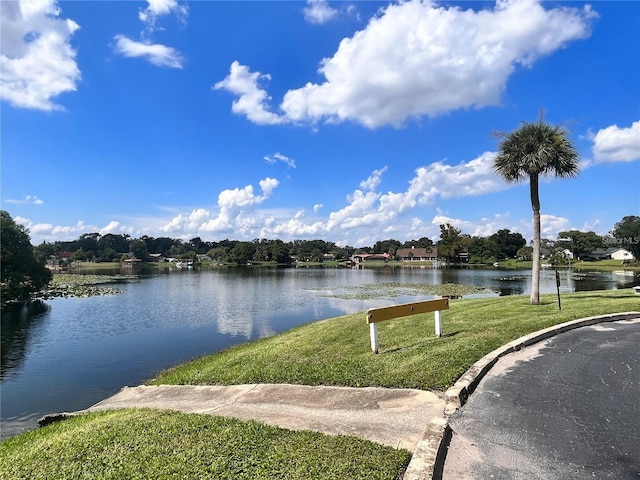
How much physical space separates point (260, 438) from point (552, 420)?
3740 millimetres

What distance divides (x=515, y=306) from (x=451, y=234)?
125131 millimetres

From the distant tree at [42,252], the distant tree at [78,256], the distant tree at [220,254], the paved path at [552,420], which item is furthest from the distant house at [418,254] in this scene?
the paved path at [552,420]

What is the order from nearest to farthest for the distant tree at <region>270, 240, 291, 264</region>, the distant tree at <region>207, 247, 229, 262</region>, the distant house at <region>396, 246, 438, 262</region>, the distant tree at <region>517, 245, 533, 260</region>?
the distant tree at <region>517, 245, 533, 260</region>
the distant tree at <region>270, 240, 291, 264</region>
the distant house at <region>396, 246, 438, 262</region>
the distant tree at <region>207, 247, 229, 262</region>

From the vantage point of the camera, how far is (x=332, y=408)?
6.21 m

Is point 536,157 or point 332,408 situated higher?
point 536,157

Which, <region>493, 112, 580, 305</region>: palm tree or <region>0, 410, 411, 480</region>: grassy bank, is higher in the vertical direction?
<region>493, 112, 580, 305</region>: palm tree

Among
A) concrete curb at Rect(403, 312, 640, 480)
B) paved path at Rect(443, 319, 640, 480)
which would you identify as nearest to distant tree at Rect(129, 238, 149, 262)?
concrete curb at Rect(403, 312, 640, 480)

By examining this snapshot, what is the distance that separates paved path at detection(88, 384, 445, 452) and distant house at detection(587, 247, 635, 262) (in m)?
122

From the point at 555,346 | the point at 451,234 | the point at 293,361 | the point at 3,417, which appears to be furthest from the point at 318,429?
the point at 451,234

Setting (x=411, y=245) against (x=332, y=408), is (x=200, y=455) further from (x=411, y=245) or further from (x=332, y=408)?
(x=411, y=245)

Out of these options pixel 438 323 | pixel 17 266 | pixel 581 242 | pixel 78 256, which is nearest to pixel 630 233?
pixel 581 242

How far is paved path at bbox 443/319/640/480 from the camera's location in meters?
4.08

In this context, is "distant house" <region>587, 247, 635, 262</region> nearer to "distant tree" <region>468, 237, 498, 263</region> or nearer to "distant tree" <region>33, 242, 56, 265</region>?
"distant tree" <region>468, 237, 498, 263</region>

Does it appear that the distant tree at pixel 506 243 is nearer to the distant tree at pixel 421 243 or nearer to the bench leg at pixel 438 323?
the distant tree at pixel 421 243
